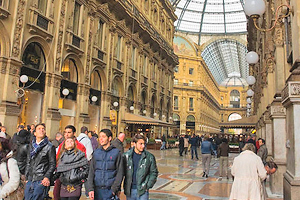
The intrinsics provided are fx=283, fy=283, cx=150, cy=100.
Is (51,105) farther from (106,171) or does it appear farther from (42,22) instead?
(106,171)

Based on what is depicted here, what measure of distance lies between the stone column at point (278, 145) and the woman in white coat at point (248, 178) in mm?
3730

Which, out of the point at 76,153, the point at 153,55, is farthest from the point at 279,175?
the point at 153,55

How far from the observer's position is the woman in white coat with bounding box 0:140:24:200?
337 centimetres

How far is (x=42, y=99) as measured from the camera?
1507cm

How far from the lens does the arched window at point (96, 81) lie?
66.8ft

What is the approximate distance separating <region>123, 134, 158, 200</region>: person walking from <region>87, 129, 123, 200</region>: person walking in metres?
0.17

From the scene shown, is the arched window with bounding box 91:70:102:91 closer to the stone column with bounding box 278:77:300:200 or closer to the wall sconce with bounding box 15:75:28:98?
the wall sconce with bounding box 15:75:28:98

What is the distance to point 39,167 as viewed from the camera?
4512 millimetres

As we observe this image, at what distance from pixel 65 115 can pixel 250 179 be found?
1434 cm

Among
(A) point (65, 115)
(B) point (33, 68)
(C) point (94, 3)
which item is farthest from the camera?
(C) point (94, 3)

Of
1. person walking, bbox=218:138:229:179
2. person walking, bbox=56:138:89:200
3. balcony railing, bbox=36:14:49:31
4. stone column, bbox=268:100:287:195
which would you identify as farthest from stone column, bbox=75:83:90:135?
person walking, bbox=56:138:89:200

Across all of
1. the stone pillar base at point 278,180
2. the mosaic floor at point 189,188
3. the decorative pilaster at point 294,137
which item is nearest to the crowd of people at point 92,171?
the decorative pilaster at point 294,137

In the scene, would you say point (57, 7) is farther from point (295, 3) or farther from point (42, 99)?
point (295, 3)

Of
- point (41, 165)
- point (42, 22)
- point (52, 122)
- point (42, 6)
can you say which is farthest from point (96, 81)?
point (41, 165)
